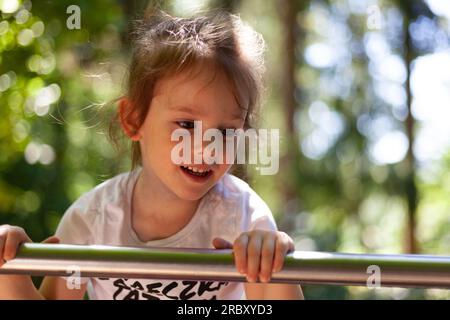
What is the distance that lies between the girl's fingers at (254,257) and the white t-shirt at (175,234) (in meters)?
0.32

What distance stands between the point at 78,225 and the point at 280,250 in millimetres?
521

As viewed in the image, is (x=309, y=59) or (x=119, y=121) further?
(x=309, y=59)

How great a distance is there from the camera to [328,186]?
4.24 metres

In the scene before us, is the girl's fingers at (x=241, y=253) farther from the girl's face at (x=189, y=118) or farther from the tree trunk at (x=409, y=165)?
the tree trunk at (x=409, y=165)

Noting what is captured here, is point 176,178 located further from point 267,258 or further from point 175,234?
point 267,258

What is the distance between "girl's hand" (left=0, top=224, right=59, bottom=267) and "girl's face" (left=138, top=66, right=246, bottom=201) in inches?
11.2

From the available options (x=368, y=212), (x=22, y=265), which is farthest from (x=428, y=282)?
(x=368, y=212)

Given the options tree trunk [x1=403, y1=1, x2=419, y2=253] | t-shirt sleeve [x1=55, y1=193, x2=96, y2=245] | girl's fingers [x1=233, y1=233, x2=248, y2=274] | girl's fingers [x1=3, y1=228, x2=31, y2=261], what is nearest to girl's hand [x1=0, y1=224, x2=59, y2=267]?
girl's fingers [x1=3, y1=228, x2=31, y2=261]

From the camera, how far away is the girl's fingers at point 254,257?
0.66 meters

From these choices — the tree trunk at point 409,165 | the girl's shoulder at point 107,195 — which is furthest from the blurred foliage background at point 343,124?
the girl's shoulder at point 107,195
